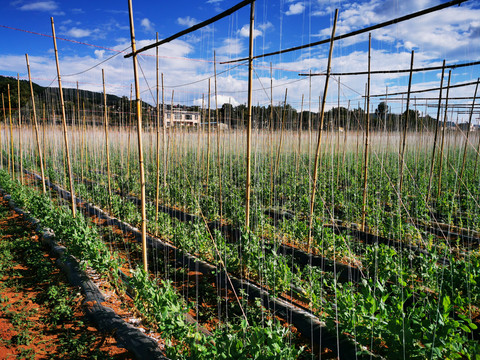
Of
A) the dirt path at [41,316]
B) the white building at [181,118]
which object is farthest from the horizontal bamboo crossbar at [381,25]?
the dirt path at [41,316]

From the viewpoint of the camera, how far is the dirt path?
→ 2.75m

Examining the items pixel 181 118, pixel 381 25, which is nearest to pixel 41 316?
pixel 381 25

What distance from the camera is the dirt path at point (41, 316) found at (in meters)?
2.75

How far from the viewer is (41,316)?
3.31 metres

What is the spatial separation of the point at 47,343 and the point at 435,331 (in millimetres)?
3509

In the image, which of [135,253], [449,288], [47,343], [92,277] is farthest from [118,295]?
[449,288]

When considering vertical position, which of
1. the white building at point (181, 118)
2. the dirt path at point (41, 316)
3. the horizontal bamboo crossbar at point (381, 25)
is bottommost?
the dirt path at point (41, 316)

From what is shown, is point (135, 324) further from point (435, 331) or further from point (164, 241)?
point (435, 331)

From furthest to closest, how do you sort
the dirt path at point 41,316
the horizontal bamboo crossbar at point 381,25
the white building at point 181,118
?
1. the white building at point 181,118
2. the dirt path at point 41,316
3. the horizontal bamboo crossbar at point 381,25

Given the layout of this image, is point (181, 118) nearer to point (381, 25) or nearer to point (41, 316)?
point (41, 316)

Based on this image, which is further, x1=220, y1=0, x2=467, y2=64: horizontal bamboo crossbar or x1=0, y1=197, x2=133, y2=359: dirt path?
x1=0, y1=197, x2=133, y2=359: dirt path

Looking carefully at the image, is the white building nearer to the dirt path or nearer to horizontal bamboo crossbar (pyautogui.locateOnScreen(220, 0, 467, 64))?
horizontal bamboo crossbar (pyautogui.locateOnScreen(220, 0, 467, 64))

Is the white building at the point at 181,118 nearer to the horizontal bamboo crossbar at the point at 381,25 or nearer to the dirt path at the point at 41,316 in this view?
the horizontal bamboo crossbar at the point at 381,25

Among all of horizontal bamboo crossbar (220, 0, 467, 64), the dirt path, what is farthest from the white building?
the dirt path
